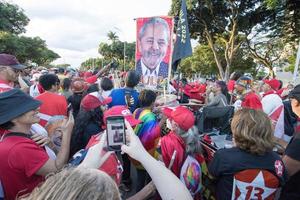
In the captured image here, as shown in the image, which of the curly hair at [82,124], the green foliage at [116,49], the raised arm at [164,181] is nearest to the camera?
the raised arm at [164,181]

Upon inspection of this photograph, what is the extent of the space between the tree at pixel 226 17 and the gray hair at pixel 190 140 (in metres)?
21.6

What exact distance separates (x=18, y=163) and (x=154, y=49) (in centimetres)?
495

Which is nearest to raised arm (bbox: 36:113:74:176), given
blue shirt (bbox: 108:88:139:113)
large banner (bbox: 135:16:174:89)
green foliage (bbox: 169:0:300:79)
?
blue shirt (bbox: 108:88:139:113)

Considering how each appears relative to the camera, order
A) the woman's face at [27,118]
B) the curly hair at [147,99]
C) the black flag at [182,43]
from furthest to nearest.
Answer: the black flag at [182,43]
the curly hair at [147,99]
the woman's face at [27,118]

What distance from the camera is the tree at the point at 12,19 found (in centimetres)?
4466

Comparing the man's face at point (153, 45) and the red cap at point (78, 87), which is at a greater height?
the man's face at point (153, 45)

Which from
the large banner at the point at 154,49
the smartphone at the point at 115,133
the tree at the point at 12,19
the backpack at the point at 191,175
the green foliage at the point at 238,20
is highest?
the tree at the point at 12,19

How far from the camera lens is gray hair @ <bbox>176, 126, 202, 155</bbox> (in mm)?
2971

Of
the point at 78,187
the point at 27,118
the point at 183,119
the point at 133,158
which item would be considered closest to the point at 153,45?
the point at 183,119

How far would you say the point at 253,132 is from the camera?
7.91 feet

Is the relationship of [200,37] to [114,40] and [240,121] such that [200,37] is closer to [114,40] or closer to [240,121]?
[240,121]

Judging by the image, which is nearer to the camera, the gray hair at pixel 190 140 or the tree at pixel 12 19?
the gray hair at pixel 190 140

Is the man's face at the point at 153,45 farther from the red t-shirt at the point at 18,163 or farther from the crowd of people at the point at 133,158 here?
the red t-shirt at the point at 18,163

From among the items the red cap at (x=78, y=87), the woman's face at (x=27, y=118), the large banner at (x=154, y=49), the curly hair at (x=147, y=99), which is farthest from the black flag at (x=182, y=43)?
the woman's face at (x=27, y=118)
